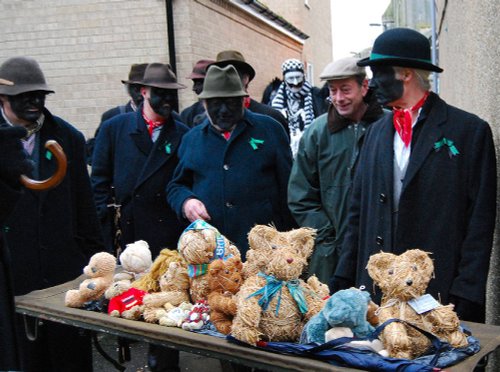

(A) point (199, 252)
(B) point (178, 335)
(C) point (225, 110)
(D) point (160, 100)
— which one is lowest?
(B) point (178, 335)

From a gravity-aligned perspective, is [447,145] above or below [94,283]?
above

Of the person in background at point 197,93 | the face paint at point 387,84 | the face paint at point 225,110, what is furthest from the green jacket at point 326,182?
the person in background at point 197,93

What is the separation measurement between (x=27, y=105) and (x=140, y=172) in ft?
3.99

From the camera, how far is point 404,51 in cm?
304

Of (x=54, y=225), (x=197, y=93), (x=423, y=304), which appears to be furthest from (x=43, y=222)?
(x=197, y=93)

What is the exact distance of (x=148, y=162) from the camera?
4.90m

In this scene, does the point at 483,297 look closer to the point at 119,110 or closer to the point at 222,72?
the point at 222,72

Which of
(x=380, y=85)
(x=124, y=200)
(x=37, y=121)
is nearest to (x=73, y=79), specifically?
(x=124, y=200)

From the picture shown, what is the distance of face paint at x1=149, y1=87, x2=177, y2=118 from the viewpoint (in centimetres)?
497


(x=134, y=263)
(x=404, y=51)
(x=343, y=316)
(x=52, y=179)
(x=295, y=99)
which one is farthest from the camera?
(x=295, y=99)

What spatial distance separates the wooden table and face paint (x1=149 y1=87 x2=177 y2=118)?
1.64 metres

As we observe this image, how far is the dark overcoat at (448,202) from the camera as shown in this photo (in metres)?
2.82

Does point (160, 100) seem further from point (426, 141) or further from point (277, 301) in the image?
point (277, 301)

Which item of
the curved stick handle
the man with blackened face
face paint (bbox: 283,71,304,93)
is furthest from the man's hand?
face paint (bbox: 283,71,304,93)
